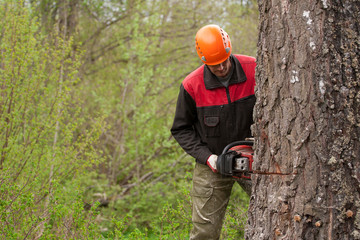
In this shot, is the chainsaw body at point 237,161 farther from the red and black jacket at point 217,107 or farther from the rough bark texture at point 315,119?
the rough bark texture at point 315,119

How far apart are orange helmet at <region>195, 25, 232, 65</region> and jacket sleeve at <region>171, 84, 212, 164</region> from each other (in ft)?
1.22

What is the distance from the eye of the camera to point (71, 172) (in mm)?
5309

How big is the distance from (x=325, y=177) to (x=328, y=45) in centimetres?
70

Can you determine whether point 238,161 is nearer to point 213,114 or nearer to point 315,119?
point 213,114

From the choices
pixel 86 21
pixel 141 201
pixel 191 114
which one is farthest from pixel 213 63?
pixel 86 21

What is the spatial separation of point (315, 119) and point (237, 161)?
1.01m

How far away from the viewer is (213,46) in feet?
11.8

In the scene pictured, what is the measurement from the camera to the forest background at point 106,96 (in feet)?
16.8

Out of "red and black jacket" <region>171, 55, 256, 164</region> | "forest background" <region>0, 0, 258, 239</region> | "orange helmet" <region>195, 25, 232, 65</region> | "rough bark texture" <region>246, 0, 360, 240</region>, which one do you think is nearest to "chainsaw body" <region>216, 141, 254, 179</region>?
"red and black jacket" <region>171, 55, 256, 164</region>

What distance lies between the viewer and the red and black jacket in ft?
11.9

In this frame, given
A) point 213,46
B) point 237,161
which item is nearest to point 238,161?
point 237,161

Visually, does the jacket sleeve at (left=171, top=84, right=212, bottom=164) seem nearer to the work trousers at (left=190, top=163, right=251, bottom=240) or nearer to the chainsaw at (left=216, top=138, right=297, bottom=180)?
the work trousers at (left=190, top=163, right=251, bottom=240)

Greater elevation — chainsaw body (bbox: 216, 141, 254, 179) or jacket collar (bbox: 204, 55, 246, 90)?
jacket collar (bbox: 204, 55, 246, 90)

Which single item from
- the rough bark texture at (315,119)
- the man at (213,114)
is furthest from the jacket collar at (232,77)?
the rough bark texture at (315,119)
